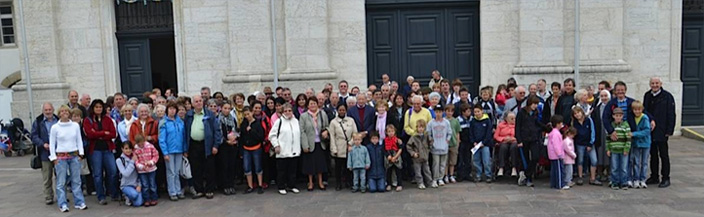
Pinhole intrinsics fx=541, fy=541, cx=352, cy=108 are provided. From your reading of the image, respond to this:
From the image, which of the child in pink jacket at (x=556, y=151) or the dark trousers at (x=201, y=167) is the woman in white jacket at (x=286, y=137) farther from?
the child in pink jacket at (x=556, y=151)

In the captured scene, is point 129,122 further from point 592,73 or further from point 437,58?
point 592,73

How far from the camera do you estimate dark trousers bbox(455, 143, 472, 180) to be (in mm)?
9156

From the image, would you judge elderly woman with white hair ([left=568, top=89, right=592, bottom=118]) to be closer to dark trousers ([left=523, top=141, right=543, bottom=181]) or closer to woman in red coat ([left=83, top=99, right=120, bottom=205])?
dark trousers ([left=523, top=141, right=543, bottom=181])

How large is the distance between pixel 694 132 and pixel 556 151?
23.5 ft

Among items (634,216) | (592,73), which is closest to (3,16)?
(592,73)

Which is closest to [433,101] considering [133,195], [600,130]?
[600,130]

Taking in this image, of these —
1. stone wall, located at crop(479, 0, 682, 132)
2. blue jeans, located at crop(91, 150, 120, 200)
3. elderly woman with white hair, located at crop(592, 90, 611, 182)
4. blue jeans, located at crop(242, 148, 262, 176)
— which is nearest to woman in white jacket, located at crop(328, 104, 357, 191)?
blue jeans, located at crop(242, 148, 262, 176)

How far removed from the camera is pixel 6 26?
75.9ft

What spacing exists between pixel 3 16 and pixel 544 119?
23118 millimetres

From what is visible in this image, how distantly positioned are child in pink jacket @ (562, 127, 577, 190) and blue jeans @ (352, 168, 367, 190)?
10.2 feet

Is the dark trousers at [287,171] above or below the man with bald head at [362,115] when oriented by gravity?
below

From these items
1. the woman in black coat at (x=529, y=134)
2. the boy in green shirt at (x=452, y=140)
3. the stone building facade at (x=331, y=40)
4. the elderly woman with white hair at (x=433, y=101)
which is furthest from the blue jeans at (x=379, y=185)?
the stone building facade at (x=331, y=40)

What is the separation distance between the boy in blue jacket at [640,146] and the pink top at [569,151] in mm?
905

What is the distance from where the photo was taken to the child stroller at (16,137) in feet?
Answer: 46.3
